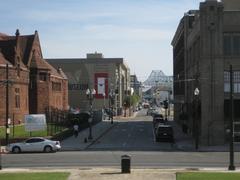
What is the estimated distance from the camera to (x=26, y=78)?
9212 cm

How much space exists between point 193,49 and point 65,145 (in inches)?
918

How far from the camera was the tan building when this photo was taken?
16750cm

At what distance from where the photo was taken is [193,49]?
77750 mm

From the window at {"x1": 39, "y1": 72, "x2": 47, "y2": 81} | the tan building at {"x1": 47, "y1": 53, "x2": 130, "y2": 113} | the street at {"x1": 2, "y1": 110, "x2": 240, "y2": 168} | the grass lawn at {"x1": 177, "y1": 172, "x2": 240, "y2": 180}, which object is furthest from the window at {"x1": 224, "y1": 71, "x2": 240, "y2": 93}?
the tan building at {"x1": 47, "y1": 53, "x2": 130, "y2": 113}

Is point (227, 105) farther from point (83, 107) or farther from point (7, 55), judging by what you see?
point (83, 107)

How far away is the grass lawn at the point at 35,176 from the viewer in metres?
32.1

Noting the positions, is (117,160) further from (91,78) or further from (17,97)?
(91,78)

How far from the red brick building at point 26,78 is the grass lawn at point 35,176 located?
46.7 meters

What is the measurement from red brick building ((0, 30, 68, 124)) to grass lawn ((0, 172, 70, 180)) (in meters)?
46.7

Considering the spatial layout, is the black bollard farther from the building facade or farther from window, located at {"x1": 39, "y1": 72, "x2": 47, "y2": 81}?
window, located at {"x1": 39, "y1": 72, "x2": 47, "y2": 81}

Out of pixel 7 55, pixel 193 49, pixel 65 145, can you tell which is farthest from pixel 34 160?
pixel 7 55

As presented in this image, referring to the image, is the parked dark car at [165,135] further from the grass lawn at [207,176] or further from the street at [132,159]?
the grass lawn at [207,176]

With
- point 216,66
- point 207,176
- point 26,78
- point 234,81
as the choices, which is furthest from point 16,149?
point 26,78

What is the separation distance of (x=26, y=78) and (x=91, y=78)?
81090 mm
